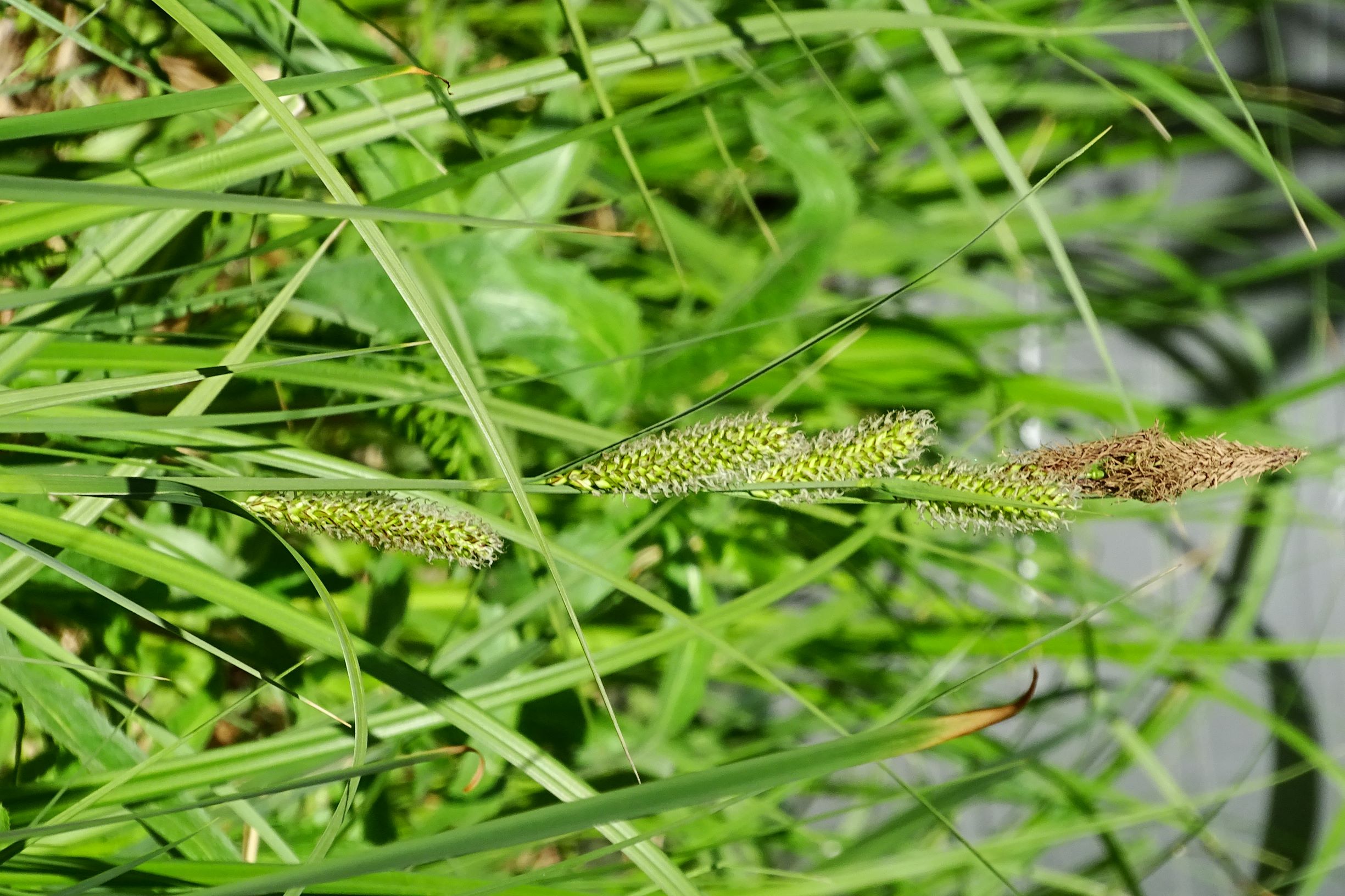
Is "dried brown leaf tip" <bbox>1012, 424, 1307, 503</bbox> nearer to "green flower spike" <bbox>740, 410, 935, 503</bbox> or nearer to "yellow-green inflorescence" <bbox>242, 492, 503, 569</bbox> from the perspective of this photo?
"green flower spike" <bbox>740, 410, 935, 503</bbox>

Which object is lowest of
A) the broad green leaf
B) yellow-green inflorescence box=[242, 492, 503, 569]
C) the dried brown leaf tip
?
the broad green leaf

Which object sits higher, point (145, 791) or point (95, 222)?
point (95, 222)

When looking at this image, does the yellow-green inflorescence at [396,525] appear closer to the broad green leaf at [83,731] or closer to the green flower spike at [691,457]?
the green flower spike at [691,457]

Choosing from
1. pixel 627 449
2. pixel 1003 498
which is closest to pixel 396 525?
pixel 627 449

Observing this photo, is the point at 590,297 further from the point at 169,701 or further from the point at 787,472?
the point at 169,701

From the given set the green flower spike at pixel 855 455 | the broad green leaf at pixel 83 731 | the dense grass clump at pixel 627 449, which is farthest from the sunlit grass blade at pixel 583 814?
the broad green leaf at pixel 83 731

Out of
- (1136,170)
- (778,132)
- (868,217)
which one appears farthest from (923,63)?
(1136,170)

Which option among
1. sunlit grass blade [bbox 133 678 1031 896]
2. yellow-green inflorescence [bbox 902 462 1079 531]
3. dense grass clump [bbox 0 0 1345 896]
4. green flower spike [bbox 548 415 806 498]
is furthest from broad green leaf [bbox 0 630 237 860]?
yellow-green inflorescence [bbox 902 462 1079 531]

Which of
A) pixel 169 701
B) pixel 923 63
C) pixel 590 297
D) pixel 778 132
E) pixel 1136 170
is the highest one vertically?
pixel 1136 170
